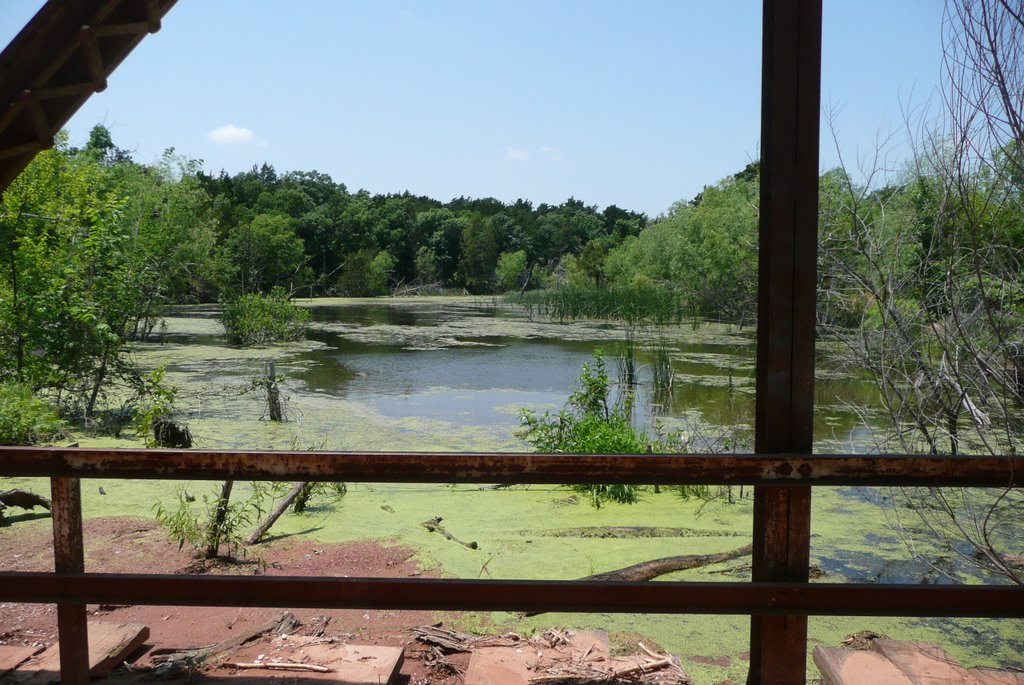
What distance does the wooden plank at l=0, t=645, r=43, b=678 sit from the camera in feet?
7.00

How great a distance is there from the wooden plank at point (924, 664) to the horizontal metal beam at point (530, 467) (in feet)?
1.98

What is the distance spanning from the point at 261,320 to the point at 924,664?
15.1 m

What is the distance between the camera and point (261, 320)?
1595 centimetres

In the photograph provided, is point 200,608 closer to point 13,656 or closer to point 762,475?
point 13,656

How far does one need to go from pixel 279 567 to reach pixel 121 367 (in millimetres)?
5482

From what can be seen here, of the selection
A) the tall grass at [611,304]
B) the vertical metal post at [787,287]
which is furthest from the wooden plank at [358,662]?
the tall grass at [611,304]

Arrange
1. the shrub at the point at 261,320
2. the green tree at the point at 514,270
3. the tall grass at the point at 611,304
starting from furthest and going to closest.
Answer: the green tree at the point at 514,270 → the tall grass at the point at 611,304 → the shrub at the point at 261,320

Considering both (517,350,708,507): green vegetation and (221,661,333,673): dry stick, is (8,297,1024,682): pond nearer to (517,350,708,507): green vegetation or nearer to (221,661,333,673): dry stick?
(517,350,708,507): green vegetation

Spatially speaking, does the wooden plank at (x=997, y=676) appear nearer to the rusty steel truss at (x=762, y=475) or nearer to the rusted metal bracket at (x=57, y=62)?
the rusty steel truss at (x=762, y=475)

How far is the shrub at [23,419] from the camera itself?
21.5 feet

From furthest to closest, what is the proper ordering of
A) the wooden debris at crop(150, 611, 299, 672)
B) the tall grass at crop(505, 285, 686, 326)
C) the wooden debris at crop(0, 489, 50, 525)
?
the tall grass at crop(505, 285, 686, 326) → the wooden debris at crop(0, 489, 50, 525) → the wooden debris at crop(150, 611, 299, 672)

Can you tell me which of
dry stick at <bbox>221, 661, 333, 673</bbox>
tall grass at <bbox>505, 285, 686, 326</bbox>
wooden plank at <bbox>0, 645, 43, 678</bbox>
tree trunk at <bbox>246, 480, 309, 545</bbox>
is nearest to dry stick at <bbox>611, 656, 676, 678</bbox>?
dry stick at <bbox>221, 661, 333, 673</bbox>

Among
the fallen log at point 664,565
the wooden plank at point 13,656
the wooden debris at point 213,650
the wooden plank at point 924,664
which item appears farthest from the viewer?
the fallen log at point 664,565

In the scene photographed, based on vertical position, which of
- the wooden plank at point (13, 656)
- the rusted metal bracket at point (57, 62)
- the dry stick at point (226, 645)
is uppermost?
the rusted metal bracket at point (57, 62)
